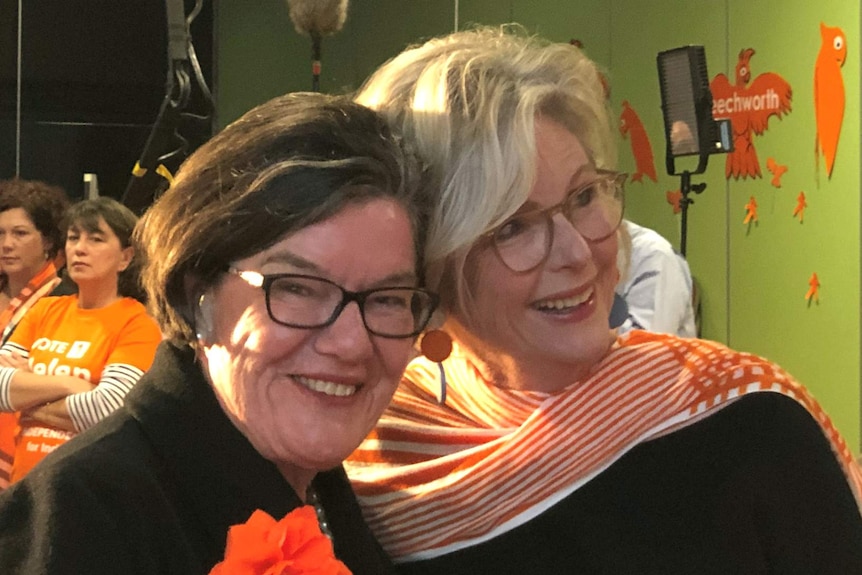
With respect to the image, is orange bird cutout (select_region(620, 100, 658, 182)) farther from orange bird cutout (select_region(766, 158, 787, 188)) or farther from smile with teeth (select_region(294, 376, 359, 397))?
smile with teeth (select_region(294, 376, 359, 397))

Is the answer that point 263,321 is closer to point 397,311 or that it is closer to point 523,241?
point 397,311

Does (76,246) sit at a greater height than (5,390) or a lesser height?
greater

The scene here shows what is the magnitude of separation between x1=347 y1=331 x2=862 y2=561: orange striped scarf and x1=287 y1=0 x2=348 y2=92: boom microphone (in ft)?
10.2

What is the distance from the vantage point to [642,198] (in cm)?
435

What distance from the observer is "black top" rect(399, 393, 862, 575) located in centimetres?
116

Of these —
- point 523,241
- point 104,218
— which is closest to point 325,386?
point 523,241

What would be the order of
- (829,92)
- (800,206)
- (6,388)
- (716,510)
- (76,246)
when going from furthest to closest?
1. (800,206)
2. (829,92)
3. (76,246)
4. (6,388)
5. (716,510)

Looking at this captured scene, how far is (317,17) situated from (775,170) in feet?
6.47

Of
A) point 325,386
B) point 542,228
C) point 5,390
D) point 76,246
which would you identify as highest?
point 542,228

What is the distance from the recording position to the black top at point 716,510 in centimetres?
116

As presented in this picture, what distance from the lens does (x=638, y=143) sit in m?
4.36

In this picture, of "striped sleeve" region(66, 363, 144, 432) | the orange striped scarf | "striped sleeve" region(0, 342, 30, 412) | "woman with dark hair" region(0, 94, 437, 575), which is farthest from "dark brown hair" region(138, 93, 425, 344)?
"striped sleeve" region(0, 342, 30, 412)

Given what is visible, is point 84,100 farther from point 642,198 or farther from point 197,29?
point 642,198

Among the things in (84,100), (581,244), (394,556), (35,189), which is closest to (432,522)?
(394,556)
